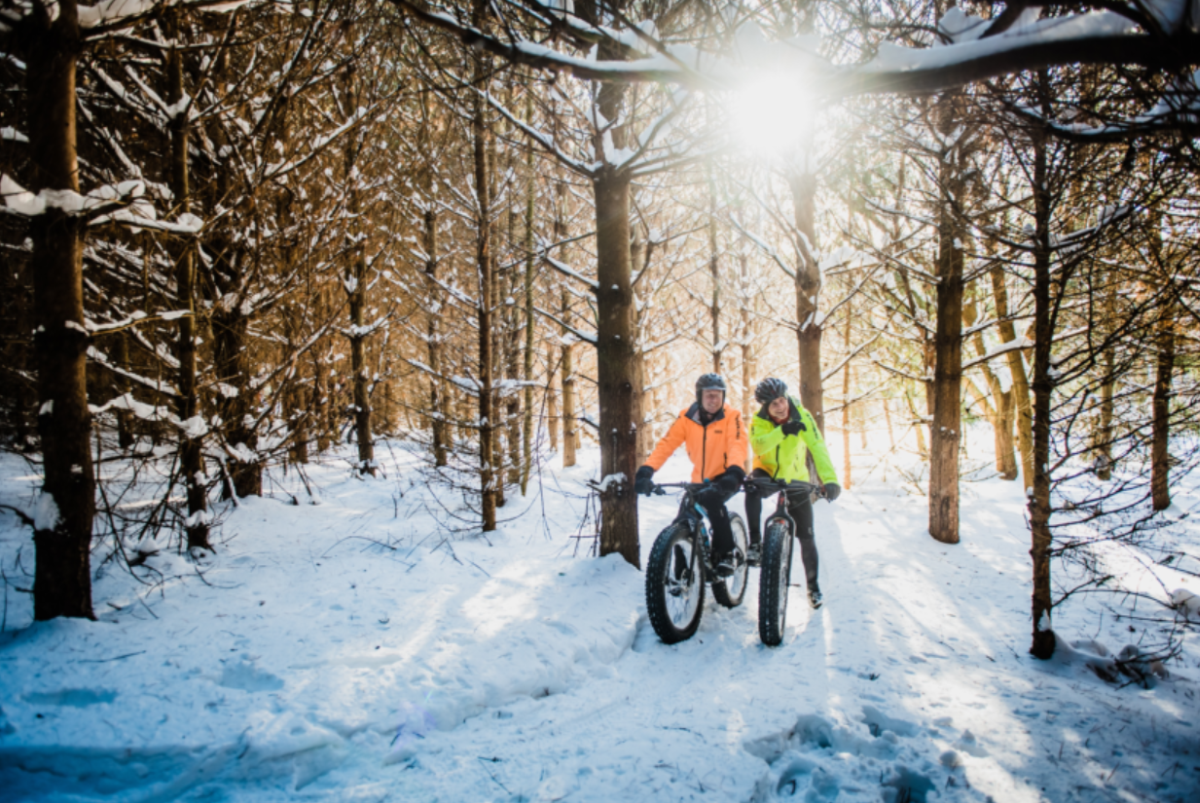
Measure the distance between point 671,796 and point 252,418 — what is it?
5.79 metres

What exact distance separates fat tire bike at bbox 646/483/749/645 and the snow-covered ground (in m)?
0.22

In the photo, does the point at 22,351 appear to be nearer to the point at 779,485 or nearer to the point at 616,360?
the point at 616,360

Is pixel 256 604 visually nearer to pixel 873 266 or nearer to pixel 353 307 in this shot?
pixel 353 307

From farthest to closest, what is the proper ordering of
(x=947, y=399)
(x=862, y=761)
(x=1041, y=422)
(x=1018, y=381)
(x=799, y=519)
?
(x=1018, y=381) → (x=947, y=399) → (x=799, y=519) → (x=1041, y=422) → (x=862, y=761)

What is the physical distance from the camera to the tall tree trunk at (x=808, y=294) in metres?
8.37

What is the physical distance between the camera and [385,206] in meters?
11.1

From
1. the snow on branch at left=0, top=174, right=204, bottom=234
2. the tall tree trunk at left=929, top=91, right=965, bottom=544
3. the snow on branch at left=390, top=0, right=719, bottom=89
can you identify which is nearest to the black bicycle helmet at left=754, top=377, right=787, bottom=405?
the snow on branch at left=390, top=0, right=719, bottom=89

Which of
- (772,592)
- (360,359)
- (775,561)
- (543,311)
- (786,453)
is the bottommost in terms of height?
(772,592)

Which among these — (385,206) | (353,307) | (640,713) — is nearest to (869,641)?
(640,713)

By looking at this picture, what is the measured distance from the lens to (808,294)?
8.41m

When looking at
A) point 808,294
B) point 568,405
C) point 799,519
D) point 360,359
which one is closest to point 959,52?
point 799,519

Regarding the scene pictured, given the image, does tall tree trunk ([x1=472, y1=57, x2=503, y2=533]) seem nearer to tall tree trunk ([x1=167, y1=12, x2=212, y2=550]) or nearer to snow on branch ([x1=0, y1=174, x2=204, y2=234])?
tall tree trunk ([x1=167, y1=12, x2=212, y2=550])

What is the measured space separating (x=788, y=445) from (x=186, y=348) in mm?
5871

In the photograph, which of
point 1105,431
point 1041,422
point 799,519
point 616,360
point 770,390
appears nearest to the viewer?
point 1105,431
